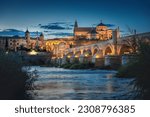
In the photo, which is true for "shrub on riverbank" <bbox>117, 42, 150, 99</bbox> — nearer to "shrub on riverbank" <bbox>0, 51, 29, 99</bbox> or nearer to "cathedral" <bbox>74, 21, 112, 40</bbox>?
"shrub on riverbank" <bbox>0, 51, 29, 99</bbox>

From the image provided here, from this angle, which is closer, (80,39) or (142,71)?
(142,71)

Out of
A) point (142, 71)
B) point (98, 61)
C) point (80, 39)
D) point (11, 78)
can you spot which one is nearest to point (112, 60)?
point (98, 61)

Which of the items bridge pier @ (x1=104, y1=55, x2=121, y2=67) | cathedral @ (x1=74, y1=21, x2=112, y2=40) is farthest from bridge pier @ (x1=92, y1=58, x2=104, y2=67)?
cathedral @ (x1=74, y1=21, x2=112, y2=40)

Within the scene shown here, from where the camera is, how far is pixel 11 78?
4.20 m

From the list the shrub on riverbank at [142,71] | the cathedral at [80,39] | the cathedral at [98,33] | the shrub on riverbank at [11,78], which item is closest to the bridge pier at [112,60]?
the shrub on riverbank at [11,78]

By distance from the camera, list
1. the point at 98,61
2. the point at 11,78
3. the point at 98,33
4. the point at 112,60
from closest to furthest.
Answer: the point at 11,78
the point at 112,60
the point at 98,61
the point at 98,33

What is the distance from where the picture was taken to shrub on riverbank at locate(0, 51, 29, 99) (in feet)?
13.2

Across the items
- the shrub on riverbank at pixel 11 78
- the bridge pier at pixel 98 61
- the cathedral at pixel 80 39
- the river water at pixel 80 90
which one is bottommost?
the bridge pier at pixel 98 61

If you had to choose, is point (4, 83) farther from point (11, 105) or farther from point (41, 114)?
point (41, 114)

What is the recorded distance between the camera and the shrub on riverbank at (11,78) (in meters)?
4.01

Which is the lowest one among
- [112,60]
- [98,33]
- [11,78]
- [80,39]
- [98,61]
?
[98,61]

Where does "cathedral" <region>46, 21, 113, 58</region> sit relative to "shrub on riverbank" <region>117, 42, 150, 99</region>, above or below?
above

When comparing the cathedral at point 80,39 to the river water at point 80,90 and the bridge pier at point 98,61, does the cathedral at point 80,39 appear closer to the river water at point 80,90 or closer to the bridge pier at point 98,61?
the bridge pier at point 98,61

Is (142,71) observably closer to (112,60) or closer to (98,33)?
(112,60)
